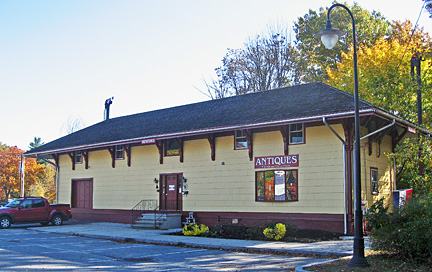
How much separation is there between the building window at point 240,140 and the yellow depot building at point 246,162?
1.9 inches

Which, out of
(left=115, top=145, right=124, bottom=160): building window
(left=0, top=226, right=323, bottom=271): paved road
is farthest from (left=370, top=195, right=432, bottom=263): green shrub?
(left=115, top=145, right=124, bottom=160): building window

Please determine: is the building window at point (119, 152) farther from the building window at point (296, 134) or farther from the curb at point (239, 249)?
the building window at point (296, 134)

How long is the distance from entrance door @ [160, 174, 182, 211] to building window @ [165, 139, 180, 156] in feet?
3.82

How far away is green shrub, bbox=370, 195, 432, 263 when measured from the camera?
10.5 m

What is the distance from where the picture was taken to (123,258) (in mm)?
13492

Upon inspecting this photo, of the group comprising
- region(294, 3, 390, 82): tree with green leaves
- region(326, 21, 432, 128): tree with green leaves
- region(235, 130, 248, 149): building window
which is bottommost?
region(235, 130, 248, 149): building window

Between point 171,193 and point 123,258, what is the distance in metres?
10.7

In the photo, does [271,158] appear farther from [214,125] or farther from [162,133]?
[162,133]

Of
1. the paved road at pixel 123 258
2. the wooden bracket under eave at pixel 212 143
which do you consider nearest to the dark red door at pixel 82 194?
the wooden bracket under eave at pixel 212 143

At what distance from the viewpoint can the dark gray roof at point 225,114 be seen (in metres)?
19.1

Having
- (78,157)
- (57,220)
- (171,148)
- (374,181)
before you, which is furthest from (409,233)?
(78,157)

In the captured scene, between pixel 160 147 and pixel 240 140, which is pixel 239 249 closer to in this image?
pixel 240 140

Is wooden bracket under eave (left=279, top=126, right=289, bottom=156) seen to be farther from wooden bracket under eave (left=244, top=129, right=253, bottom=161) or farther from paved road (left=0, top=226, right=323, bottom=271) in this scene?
paved road (left=0, top=226, right=323, bottom=271)

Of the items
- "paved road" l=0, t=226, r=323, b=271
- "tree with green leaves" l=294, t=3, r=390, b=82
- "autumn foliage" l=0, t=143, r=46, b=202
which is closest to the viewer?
"paved road" l=0, t=226, r=323, b=271
